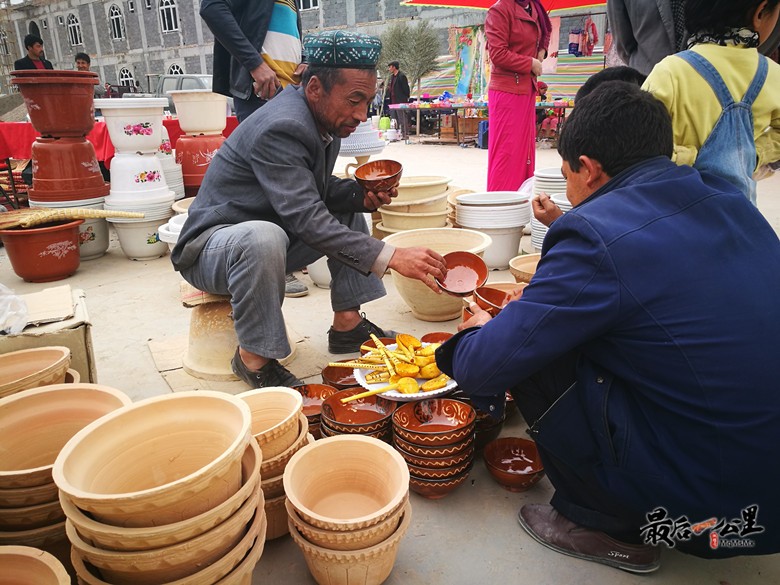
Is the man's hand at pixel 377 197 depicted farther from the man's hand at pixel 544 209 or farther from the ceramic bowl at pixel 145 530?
the ceramic bowl at pixel 145 530

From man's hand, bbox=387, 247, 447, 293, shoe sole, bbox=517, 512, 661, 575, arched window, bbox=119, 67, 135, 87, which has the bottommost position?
shoe sole, bbox=517, 512, 661, 575

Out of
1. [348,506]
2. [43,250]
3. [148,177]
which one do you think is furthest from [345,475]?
[148,177]

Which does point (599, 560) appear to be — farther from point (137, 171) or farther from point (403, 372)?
point (137, 171)

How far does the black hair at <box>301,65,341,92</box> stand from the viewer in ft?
6.60

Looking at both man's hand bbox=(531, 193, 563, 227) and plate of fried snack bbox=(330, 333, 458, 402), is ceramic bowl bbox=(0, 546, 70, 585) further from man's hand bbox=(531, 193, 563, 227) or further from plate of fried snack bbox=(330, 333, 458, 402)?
man's hand bbox=(531, 193, 563, 227)

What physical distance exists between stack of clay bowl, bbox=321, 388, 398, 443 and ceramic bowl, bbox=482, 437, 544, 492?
37 centimetres

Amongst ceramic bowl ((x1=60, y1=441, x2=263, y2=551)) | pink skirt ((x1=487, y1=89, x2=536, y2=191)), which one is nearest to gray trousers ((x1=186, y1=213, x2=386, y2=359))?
ceramic bowl ((x1=60, y1=441, x2=263, y2=551))

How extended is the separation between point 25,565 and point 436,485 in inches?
42.7

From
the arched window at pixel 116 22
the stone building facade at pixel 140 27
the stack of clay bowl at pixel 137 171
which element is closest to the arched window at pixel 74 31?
the stone building facade at pixel 140 27

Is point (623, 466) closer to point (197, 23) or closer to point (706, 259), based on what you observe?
point (706, 259)

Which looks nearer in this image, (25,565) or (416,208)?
(25,565)

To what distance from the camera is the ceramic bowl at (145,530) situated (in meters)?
0.92

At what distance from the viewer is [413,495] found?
69.1 inches

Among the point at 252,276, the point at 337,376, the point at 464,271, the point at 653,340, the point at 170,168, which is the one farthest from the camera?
the point at 170,168
